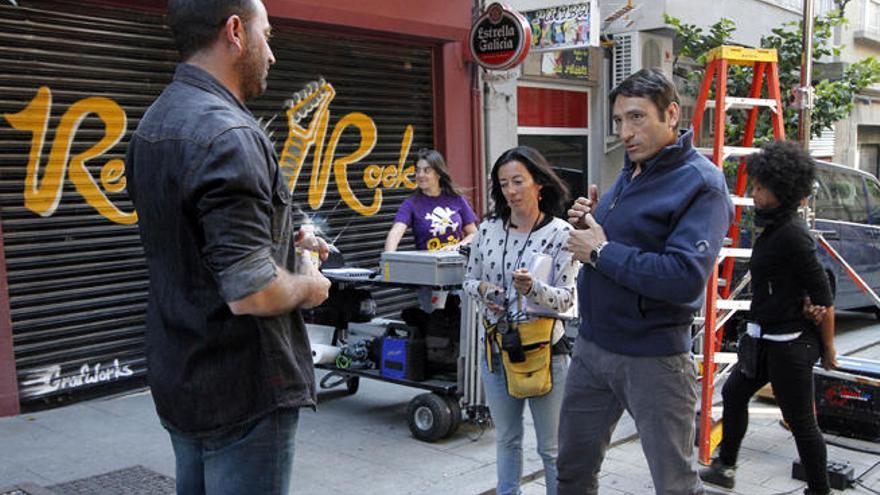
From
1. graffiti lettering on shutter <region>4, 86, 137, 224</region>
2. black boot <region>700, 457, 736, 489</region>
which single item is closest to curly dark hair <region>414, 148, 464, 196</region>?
graffiti lettering on shutter <region>4, 86, 137, 224</region>

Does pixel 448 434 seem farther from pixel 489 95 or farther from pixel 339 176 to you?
pixel 489 95

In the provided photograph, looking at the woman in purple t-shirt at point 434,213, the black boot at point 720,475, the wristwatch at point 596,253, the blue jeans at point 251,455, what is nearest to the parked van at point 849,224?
the woman in purple t-shirt at point 434,213

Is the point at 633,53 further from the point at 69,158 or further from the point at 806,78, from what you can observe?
the point at 69,158

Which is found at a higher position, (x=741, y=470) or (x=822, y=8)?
(x=822, y=8)

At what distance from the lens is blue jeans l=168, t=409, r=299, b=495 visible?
6.37ft

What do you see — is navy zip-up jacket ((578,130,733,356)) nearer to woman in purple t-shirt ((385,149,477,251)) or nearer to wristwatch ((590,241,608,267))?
wristwatch ((590,241,608,267))

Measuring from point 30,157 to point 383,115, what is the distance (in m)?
3.79

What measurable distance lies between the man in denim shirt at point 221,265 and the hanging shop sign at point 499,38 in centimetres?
683

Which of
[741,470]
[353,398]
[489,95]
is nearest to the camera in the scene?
[741,470]

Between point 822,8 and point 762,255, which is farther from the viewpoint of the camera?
point 822,8

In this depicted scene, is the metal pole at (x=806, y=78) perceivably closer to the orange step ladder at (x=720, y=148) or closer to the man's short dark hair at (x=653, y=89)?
the orange step ladder at (x=720, y=148)

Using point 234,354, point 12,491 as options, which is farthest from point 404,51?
point 234,354

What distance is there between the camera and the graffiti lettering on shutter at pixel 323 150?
781cm

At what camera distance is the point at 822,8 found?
55.4ft
